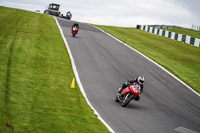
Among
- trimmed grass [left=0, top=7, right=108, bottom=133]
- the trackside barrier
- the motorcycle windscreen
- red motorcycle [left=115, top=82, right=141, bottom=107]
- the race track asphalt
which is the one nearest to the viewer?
trimmed grass [left=0, top=7, right=108, bottom=133]

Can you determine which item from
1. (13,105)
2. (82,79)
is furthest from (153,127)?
(82,79)

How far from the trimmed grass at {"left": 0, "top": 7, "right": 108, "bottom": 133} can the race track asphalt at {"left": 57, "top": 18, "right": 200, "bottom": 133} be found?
0.86m

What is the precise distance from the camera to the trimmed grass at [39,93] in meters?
9.16

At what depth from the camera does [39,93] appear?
1233 centimetres

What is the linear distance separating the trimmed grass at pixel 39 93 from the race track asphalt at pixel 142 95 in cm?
86

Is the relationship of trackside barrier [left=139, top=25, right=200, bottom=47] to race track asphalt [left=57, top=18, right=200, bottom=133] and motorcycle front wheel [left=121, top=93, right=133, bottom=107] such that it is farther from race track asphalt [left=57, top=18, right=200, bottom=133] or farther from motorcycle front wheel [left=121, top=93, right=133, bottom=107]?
motorcycle front wheel [left=121, top=93, right=133, bottom=107]

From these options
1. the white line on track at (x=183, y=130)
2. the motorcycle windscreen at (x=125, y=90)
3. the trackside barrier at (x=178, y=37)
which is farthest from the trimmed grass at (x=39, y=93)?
the trackside barrier at (x=178, y=37)

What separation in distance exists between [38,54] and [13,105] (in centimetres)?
963

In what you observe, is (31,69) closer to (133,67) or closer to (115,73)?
(115,73)

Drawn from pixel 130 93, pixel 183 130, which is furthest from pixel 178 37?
pixel 183 130

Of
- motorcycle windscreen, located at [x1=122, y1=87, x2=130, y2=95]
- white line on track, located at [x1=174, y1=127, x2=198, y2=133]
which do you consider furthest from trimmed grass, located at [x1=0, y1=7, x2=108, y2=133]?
white line on track, located at [x1=174, y1=127, x2=198, y2=133]

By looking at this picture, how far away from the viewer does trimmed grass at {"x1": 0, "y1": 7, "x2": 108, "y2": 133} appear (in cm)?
916

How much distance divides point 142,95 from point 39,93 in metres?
5.72

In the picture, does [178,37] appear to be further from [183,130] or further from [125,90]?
[183,130]
